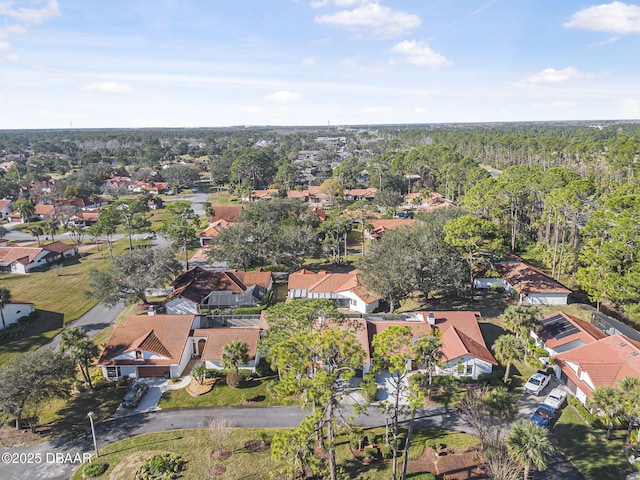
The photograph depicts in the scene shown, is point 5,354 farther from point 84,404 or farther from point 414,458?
point 414,458

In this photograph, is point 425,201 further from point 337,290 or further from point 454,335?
point 454,335

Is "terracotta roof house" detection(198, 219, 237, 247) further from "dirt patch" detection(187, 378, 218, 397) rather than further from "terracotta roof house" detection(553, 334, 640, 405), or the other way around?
"terracotta roof house" detection(553, 334, 640, 405)

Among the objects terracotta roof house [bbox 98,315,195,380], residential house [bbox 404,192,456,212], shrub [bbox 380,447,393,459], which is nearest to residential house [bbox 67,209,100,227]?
terracotta roof house [bbox 98,315,195,380]

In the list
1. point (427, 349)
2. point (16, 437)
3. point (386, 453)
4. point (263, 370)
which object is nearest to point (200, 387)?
point (263, 370)

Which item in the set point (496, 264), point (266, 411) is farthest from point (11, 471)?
point (496, 264)

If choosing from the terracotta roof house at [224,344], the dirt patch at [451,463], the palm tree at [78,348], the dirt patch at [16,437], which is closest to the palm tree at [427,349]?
the dirt patch at [451,463]

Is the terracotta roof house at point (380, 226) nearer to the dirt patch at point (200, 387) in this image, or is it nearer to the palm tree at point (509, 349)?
the palm tree at point (509, 349)
